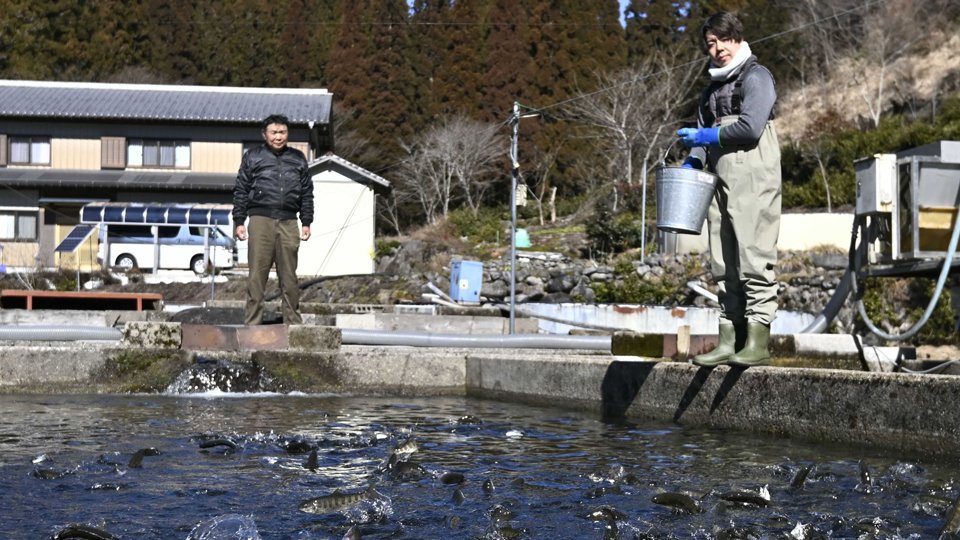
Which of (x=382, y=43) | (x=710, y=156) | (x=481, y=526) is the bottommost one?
(x=481, y=526)

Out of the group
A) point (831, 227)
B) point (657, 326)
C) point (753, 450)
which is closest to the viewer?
point (753, 450)

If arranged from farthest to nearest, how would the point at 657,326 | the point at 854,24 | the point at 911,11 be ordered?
1. the point at 854,24
2. the point at 911,11
3. the point at 657,326

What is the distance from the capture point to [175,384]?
24.0ft

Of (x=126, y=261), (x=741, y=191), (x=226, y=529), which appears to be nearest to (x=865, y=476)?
(x=741, y=191)

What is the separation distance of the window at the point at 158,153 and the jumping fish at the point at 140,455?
33457mm

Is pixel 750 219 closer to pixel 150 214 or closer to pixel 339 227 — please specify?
pixel 339 227

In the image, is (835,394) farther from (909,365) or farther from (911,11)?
(911,11)

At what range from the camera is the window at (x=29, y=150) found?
3641 centimetres

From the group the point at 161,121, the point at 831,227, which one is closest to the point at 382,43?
the point at 161,121

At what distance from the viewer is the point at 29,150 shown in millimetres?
36531

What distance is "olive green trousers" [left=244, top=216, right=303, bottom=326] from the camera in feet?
27.0

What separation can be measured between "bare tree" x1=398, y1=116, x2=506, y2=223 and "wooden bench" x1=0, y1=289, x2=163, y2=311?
2679cm

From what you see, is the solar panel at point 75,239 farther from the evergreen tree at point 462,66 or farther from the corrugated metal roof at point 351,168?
the evergreen tree at point 462,66

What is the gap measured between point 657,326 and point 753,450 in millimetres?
14356
